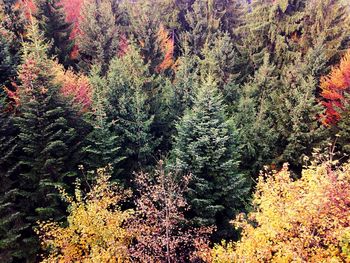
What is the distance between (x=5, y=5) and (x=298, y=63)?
26.4 meters

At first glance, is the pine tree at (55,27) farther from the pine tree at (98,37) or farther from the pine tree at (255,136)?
the pine tree at (255,136)

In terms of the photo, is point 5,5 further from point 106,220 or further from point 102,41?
point 106,220

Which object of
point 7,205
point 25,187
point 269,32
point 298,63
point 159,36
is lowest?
point 7,205

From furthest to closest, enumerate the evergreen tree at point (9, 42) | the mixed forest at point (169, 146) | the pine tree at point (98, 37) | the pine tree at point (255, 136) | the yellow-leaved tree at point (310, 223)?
the pine tree at point (98, 37)
the pine tree at point (255, 136)
the evergreen tree at point (9, 42)
the mixed forest at point (169, 146)
the yellow-leaved tree at point (310, 223)

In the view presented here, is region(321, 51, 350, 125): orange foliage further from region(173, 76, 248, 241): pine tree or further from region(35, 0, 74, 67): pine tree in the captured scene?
region(35, 0, 74, 67): pine tree

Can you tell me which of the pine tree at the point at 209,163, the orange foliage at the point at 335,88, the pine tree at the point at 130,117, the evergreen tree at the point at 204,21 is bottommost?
the pine tree at the point at 209,163

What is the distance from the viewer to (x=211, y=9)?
125 feet

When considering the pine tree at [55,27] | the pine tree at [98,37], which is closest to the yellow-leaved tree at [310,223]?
the pine tree at [98,37]

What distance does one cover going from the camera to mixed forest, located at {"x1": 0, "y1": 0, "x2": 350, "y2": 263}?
42.4ft

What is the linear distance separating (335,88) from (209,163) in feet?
54.7

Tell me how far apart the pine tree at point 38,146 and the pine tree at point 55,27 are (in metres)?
12.0

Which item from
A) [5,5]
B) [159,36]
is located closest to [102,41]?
[159,36]

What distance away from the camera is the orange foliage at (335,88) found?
26.6 meters

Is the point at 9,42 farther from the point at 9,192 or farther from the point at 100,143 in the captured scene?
the point at 9,192
